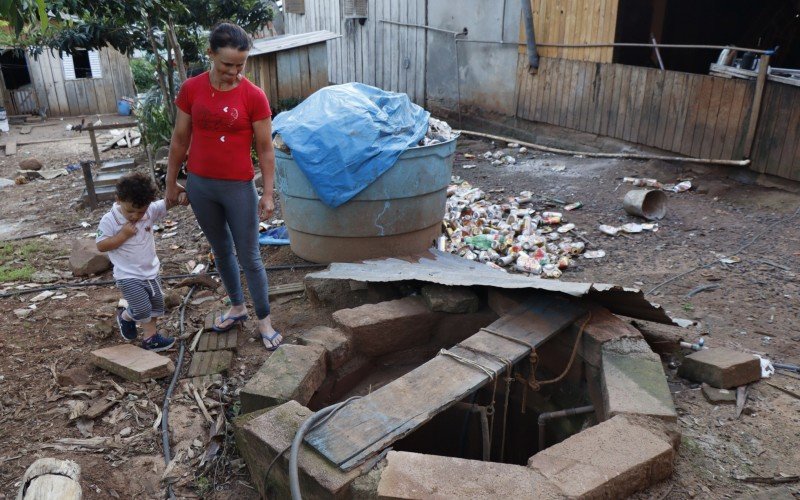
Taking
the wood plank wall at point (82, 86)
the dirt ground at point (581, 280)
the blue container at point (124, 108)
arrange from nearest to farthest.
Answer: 1. the dirt ground at point (581, 280)
2. the wood plank wall at point (82, 86)
3. the blue container at point (124, 108)

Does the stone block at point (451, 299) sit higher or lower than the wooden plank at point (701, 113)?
lower

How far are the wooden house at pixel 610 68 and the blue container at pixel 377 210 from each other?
12.6ft

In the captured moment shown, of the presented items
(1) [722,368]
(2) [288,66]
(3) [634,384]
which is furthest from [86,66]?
(1) [722,368]

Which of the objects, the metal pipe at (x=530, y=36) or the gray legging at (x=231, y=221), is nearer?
the gray legging at (x=231, y=221)

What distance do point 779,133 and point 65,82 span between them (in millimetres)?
19823

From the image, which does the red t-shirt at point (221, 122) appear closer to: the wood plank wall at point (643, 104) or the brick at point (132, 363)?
the brick at point (132, 363)

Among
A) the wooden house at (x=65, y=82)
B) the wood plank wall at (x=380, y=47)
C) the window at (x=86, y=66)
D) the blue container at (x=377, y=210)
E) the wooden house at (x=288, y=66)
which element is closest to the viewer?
the blue container at (x=377, y=210)

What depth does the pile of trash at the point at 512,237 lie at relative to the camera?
528cm

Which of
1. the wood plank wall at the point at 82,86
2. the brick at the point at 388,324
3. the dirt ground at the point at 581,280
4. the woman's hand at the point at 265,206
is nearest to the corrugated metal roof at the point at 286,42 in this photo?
the dirt ground at the point at 581,280

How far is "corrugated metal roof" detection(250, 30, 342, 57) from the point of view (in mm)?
11203

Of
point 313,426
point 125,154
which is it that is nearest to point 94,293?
point 313,426

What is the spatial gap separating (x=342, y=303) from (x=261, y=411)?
4.68ft

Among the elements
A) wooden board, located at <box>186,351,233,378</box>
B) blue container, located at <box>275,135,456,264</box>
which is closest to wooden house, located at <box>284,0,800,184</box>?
blue container, located at <box>275,135,456,264</box>

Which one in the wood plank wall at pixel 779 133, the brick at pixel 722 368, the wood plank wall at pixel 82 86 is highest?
the wood plank wall at pixel 779 133
